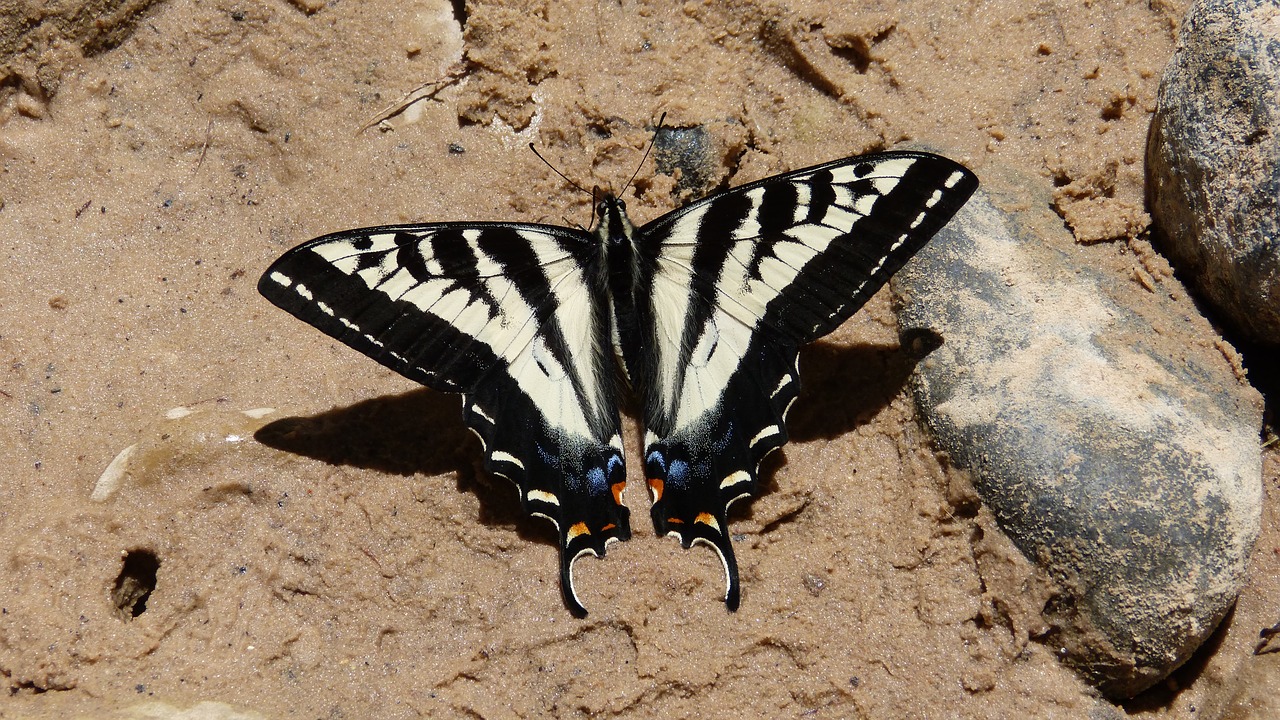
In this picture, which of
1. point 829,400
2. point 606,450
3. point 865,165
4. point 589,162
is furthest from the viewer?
point 589,162

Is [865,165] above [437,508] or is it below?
above

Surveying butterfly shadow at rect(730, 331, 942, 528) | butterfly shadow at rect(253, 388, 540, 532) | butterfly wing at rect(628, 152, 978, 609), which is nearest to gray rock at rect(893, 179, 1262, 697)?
butterfly shadow at rect(730, 331, 942, 528)

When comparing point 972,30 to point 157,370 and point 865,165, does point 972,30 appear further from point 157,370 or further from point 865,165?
point 157,370

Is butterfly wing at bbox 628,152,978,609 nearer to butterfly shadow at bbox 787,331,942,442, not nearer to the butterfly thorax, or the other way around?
the butterfly thorax

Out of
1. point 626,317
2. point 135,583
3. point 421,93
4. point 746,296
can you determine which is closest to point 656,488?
point 626,317

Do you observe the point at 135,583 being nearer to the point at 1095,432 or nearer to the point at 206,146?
the point at 206,146

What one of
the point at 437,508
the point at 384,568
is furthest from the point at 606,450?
the point at 384,568
